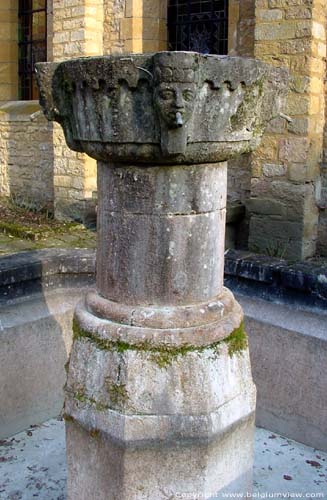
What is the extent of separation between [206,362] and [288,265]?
167cm

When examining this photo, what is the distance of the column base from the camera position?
2439 mm

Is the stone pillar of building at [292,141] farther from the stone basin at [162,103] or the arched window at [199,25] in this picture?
the stone basin at [162,103]

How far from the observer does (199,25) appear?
332 inches

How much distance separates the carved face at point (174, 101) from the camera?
2158 mm

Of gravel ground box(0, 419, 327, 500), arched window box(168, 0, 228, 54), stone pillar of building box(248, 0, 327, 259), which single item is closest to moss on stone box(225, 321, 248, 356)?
gravel ground box(0, 419, 327, 500)

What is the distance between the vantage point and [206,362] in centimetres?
249

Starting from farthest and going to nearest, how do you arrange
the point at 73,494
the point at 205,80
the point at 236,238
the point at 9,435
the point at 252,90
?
the point at 236,238 → the point at 9,435 → the point at 73,494 → the point at 252,90 → the point at 205,80

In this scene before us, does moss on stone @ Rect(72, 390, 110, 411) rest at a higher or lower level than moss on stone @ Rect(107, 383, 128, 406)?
lower

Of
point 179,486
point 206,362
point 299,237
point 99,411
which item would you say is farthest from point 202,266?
point 299,237

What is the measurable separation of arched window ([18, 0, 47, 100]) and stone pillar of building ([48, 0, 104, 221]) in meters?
1.47

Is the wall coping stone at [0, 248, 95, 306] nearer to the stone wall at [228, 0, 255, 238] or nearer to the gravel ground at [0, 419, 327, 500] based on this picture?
the gravel ground at [0, 419, 327, 500]

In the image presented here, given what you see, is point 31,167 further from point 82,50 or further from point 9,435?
point 9,435

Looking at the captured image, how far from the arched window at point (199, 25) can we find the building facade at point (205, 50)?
0.04ft

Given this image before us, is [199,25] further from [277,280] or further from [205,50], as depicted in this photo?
[277,280]
